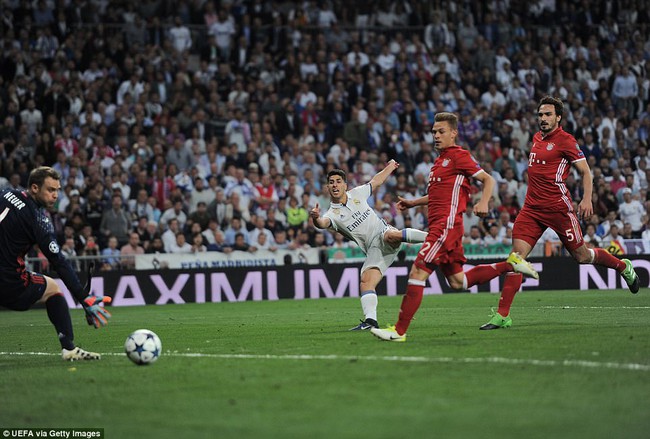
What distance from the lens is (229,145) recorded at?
26125mm

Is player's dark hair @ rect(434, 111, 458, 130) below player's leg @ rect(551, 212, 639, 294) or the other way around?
the other way around

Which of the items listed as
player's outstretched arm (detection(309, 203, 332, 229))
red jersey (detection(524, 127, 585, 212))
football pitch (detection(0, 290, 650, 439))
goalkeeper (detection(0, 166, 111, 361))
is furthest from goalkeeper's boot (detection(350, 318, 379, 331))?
goalkeeper (detection(0, 166, 111, 361))

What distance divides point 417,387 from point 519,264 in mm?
4105

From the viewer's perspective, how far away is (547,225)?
41.3 ft

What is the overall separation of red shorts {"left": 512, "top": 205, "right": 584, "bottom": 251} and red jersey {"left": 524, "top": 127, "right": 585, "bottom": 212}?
0.08 meters

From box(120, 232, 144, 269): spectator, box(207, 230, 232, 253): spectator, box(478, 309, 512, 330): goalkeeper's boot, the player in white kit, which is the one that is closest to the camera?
box(478, 309, 512, 330): goalkeeper's boot

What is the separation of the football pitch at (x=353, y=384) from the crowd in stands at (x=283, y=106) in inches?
439

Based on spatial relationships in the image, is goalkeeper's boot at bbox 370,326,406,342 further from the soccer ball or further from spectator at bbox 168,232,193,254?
spectator at bbox 168,232,193,254

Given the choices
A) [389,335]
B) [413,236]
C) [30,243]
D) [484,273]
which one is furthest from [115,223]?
[389,335]

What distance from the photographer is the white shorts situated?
13141mm

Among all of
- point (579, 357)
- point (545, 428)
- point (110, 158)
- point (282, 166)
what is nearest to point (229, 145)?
point (282, 166)

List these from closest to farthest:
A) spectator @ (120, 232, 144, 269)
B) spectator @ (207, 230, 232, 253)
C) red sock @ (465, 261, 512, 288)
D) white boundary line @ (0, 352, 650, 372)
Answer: white boundary line @ (0, 352, 650, 372), red sock @ (465, 261, 512, 288), spectator @ (120, 232, 144, 269), spectator @ (207, 230, 232, 253)

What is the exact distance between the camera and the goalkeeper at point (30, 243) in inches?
377

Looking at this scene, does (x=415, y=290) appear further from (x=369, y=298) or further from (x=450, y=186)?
(x=369, y=298)
